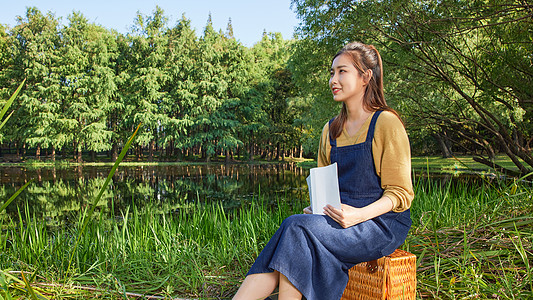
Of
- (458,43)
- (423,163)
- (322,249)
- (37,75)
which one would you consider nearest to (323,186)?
(322,249)

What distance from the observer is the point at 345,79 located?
68.7 inches

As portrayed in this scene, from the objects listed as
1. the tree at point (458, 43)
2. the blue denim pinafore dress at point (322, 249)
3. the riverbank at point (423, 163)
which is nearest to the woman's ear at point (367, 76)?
the blue denim pinafore dress at point (322, 249)

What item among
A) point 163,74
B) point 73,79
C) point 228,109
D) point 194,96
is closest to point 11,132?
point 73,79

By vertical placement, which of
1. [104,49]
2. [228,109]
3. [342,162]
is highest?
[104,49]

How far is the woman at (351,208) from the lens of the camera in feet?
4.83

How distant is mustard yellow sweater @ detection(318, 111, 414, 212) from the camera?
64.0 inches

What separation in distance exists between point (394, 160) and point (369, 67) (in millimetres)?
460

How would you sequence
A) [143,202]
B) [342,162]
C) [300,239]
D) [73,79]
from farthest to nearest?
[73,79] → [143,202] → [342,162] → [300,239]

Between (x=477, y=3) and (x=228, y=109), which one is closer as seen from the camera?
(x=477, y=3)

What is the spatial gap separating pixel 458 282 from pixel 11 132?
27.3 metres

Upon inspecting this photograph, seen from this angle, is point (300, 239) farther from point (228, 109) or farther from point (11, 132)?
point (11, 132)

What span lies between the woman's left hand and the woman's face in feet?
1.82

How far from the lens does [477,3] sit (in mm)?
4832

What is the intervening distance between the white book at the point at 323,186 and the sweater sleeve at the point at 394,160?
9.7 inches
